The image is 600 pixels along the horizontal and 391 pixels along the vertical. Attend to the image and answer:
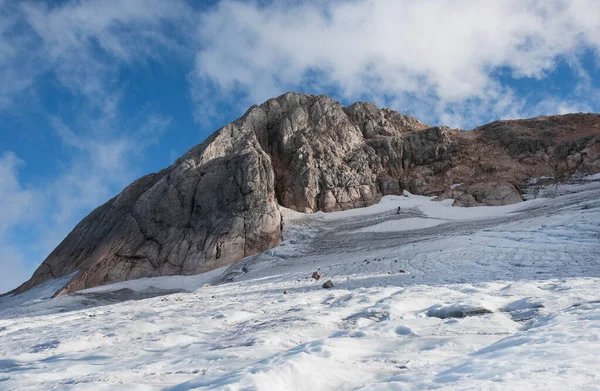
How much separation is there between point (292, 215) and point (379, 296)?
102 feet

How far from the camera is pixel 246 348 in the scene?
684cm

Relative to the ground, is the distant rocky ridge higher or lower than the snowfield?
higher

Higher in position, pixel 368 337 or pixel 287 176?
pixel 287 176

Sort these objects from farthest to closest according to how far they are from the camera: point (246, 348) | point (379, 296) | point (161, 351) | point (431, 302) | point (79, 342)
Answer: point (379, 296) → point (431, 302) → point (79, 342) → point (161, 351) → point (246, 348)

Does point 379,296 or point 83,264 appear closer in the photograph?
point 379,296

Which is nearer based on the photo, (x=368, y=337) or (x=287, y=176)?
(x=368, y=337)

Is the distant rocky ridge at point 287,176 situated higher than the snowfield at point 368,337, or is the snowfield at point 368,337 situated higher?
the distant rocky ridge at point 287,176

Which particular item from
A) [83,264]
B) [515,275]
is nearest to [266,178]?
[83,264]

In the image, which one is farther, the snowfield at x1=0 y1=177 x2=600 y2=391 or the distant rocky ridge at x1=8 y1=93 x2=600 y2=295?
the distant rocky ridge at x1=8 y1=93 x2=600 y2=295

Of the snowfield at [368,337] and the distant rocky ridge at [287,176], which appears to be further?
the distant rocky ridge at [287,176]

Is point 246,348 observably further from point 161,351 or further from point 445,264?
point 445,264

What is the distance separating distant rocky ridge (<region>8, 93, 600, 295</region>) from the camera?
3622 cm

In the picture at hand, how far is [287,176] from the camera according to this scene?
1913 inches

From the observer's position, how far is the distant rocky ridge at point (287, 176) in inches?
1426
